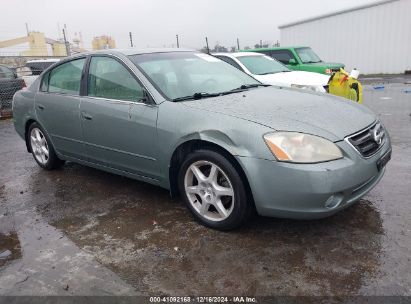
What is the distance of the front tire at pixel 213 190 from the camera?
9.82 ft

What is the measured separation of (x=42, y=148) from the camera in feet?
16.9

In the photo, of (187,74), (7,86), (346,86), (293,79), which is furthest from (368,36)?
(187,74)

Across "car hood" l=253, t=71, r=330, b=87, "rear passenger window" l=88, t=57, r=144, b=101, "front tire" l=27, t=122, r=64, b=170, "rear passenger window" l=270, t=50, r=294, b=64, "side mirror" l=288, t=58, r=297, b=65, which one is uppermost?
"rear passenger window" l=88, t=57, r=144, b=101

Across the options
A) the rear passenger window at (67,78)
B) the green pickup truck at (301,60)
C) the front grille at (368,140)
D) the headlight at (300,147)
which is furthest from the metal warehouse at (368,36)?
the headlight at (300,147)

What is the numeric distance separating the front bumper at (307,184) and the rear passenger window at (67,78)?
2390 millimetres

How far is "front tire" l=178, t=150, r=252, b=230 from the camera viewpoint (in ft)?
9.82

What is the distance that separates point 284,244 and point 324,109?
1193 millimetres

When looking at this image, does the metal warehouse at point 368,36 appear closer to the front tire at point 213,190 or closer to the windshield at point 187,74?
the windshield at point 187,74

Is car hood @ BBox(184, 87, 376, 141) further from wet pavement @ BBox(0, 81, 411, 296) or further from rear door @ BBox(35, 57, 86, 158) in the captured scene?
rear door @ BBox(35, 57, 86, 158)

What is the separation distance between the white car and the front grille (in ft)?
14.1

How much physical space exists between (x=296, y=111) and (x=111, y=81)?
1918mm

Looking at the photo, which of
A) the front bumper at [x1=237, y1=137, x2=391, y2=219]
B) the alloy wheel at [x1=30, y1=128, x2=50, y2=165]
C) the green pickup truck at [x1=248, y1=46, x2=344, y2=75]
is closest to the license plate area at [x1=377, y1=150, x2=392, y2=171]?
the front bumper at [x1=237, y1=137, x2=391, y2=219]

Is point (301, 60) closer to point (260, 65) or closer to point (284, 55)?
point (284, 55)

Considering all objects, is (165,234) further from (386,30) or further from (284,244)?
(386,30)
